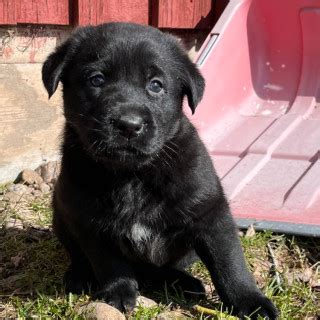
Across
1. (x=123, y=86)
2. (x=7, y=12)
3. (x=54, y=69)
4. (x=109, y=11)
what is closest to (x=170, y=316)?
(x=123, y=86)

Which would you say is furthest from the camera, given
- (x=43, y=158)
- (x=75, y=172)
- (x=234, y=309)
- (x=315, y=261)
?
(x=43, y=158)

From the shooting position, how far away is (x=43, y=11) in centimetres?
404

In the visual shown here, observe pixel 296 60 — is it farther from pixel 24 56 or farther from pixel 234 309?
pixel 234 309

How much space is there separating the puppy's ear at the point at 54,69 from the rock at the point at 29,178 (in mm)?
1451

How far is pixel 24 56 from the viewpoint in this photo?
407 centimetres

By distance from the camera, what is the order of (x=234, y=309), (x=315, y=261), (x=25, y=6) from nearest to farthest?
(x=234, y=309) < (x=315, y=261) < (x=25, y=6)

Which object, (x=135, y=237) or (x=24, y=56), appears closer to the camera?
(x=135, y=237)

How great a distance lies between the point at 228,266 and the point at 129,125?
60 cm

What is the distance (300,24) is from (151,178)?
7.37 feet

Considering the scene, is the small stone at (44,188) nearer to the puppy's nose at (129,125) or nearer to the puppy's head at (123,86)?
the puppy's head at (123,86)

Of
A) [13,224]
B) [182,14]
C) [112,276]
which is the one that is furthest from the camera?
[182,14]

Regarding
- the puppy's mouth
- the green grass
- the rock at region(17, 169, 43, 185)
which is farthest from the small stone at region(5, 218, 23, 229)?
the puppy's mouth

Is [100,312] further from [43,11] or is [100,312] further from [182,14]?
[182,14]

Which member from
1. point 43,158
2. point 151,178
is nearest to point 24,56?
point 43,158
